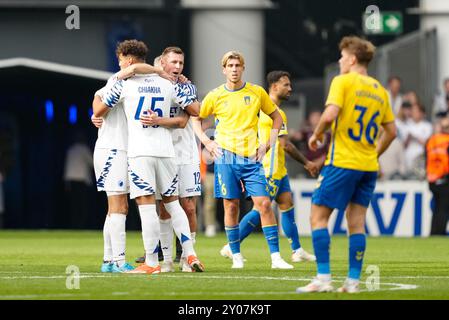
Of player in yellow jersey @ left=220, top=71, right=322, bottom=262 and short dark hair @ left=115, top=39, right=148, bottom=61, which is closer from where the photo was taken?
short dark hair @ left=115, top=39, right=148, bottom=61

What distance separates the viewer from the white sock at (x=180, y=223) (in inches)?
572

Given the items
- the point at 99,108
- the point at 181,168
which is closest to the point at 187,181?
the point at 181,168

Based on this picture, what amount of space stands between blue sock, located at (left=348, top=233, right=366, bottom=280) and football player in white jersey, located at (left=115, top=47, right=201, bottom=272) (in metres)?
2.99

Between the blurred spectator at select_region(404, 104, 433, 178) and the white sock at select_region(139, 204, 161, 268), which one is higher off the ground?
the blurred spectator at select_region(404, 104, 433, 178)

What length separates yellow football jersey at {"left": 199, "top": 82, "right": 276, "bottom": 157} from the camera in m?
15.5

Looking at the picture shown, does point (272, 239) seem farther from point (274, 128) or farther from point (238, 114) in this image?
point (238, 114)

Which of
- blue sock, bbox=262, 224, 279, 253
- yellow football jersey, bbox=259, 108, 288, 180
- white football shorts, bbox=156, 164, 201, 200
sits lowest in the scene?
blue sock, bbox=262, 224, 279, 253

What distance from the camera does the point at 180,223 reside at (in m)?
14.6

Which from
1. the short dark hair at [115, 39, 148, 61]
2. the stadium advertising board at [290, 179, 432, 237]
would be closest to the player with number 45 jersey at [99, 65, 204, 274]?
the short dark hair at [115, 39, 148, 61]

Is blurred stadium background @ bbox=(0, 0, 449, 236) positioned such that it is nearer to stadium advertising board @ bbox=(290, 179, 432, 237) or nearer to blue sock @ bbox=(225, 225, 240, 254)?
stadium advertising board @ bbox=(290, 179, 432, 237)

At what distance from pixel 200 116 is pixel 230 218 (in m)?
1.16

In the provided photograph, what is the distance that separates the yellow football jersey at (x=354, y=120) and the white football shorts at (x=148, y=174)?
264cm

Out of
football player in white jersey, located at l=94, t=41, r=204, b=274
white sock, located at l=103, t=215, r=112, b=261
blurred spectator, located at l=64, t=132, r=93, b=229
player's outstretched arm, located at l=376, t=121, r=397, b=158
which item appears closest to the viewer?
player's outstretched arm, located at l=376, t=121, r=397, b=158
